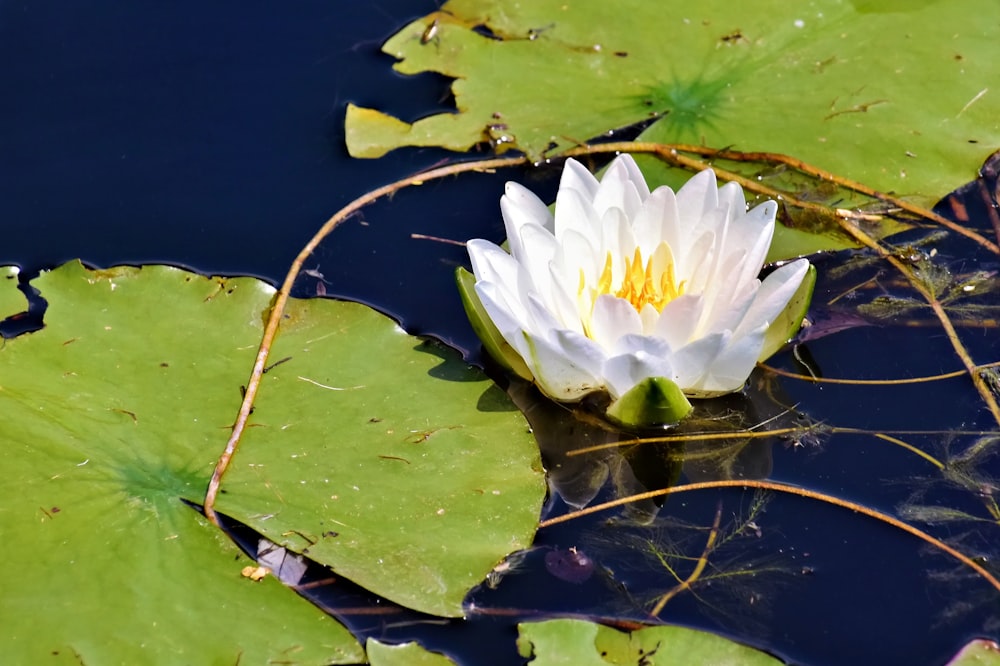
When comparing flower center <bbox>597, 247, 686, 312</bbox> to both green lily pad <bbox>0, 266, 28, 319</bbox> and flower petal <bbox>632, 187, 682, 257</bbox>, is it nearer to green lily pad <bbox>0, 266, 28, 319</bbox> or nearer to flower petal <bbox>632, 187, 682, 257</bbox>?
flower petal <bbox>632, 187, 682, 257</bbox>

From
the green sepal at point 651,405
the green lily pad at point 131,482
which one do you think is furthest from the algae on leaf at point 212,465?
the green sepal at point 651,405

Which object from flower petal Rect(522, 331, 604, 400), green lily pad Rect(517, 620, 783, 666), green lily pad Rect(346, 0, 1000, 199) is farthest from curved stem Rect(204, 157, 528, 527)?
green lily pad Rect(517, 620, 783, 666)

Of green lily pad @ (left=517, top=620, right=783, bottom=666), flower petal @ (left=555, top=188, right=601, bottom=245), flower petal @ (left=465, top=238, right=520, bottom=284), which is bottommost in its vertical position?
green lily pad @ (left=517, top=620, right=783, bottom=666)

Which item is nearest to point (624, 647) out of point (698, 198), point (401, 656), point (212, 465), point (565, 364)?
point (401, 656)

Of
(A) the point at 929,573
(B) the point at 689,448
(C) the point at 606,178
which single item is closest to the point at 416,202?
(C) the point at 606,178

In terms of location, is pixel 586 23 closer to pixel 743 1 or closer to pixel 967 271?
pixel 743 1

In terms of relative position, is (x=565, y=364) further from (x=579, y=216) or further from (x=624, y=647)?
(x=624, y=647)
